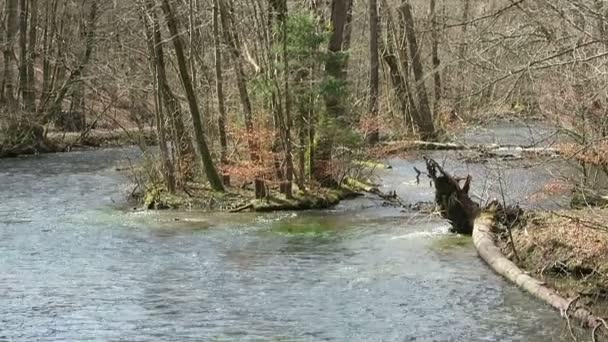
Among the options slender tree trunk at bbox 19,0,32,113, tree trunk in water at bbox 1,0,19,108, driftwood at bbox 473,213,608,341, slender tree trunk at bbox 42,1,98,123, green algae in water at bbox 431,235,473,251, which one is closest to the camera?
driftwood at bbox 473,213,608,341

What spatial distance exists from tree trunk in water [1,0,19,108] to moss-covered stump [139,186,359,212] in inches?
682

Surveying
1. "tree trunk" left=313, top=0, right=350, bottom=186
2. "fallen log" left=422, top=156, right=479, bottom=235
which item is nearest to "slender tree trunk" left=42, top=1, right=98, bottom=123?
"tree trunk" left=313, top=0, right=350, bottom=186

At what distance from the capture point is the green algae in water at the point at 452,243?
16258 millimetres

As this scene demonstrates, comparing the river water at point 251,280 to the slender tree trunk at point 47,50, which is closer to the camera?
the river water at point 251,280

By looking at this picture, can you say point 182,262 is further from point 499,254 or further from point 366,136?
point 366,136

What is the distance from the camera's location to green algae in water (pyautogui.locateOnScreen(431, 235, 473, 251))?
1626 cm

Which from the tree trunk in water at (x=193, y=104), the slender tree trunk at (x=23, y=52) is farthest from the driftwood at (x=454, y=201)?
the slender tree trunk at (x=23, y=52)

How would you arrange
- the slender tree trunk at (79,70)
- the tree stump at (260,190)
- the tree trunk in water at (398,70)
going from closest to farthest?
1. the tree stump at (260,190)
2. the tree trunk in water at (398,70)
3. the slender tree trunk at (79,70)

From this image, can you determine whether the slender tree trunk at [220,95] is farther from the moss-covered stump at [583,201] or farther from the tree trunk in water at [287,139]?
the moss-covered stump at [583,201]

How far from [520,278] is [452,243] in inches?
143

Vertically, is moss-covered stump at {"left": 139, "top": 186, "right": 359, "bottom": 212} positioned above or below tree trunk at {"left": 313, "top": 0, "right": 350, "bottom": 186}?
below

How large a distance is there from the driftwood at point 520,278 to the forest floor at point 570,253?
172 millimetres

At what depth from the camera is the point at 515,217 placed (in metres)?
15.8

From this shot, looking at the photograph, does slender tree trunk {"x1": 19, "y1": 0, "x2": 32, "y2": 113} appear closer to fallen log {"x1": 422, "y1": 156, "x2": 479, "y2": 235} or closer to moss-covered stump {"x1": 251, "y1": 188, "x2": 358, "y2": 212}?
moss-covered stump {"x1": 251, "y1": 188, "x2": 358, "y2": 212}
